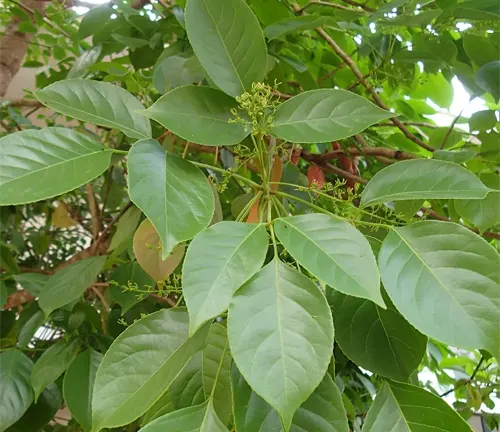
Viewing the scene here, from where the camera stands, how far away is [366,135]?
0.74 m

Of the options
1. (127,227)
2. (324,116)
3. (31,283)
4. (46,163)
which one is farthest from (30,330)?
(324,116)

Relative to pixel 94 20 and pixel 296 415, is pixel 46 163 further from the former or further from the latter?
pixel 94 20

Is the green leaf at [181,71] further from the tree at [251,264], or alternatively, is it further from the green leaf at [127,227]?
the green leaf at [127,227]

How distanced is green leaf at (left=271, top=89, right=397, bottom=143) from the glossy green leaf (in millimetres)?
164

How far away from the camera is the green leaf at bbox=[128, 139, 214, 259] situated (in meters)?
0.27

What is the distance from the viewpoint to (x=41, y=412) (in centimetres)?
56

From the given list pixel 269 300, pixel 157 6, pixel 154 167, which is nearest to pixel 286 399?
pixel 269 300

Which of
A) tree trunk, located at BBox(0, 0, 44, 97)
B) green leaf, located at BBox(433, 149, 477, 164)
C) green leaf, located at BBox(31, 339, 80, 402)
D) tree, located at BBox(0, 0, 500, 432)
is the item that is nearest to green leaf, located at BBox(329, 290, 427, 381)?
tree, located at BBox(0, 0, 500, 432)

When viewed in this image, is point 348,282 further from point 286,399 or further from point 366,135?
point 366,135

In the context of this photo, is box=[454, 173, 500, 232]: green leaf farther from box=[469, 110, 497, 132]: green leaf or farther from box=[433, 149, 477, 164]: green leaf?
box=[469, 110, 497, 132]: green leaf

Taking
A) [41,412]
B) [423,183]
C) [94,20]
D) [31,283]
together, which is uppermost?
[94,20]

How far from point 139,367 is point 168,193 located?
0.11m

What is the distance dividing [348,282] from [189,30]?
0.21 meters

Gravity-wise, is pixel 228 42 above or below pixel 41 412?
above
